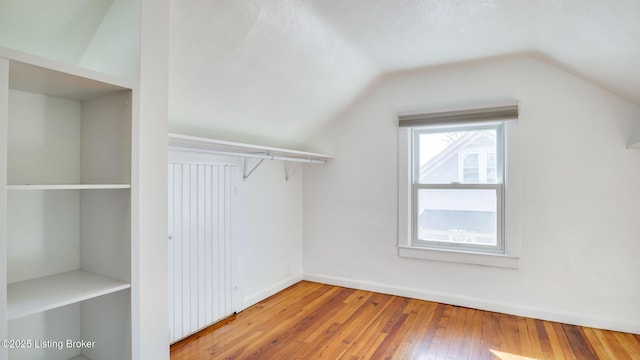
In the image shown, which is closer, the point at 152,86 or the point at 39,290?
the point at 39,290

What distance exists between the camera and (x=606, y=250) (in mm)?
2729

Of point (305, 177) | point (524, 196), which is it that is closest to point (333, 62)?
point (305, 177)

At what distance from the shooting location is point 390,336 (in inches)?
102

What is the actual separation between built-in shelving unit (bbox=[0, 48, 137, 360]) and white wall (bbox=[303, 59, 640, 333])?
2.66 meters

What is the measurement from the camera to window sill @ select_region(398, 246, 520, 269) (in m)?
3.02

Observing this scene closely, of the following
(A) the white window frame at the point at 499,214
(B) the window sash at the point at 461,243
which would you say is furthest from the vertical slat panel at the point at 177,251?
(B) the window sash at the point at 461,243

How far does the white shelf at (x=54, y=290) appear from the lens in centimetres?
110

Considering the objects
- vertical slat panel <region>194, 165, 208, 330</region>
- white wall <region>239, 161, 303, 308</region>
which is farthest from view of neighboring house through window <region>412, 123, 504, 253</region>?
vertical slat panel <region>194, 165, 208, 330</region>

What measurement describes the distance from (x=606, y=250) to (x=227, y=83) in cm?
321

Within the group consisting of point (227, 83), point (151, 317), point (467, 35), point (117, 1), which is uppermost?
point (467, 35)

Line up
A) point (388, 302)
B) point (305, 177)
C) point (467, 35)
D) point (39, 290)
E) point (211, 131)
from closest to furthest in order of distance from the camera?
point (39, 290) < point (467, 35) < point (211, 131) < point (388, 302) < point (305, 177)

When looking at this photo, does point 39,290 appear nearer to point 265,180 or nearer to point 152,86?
point 152,86

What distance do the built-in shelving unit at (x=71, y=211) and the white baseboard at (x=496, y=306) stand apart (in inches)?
105

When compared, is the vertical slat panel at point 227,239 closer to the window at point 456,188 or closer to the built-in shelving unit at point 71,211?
the built-in shelving unit at point 71,211
